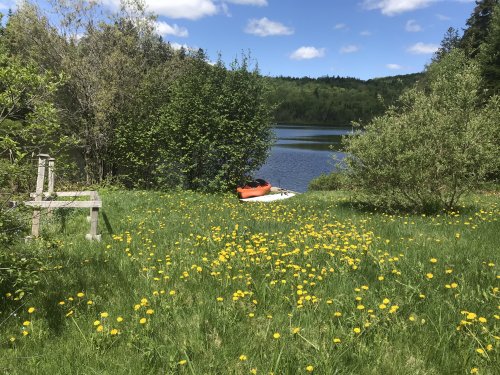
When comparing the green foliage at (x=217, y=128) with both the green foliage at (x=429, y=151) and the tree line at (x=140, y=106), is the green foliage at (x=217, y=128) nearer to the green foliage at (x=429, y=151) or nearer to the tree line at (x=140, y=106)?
the tree line at (x=140, y=106)

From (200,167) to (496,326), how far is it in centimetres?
1643

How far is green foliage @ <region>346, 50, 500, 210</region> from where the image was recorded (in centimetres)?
997

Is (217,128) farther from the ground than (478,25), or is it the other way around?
(478,25)

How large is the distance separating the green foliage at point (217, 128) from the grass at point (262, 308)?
11.8 meters

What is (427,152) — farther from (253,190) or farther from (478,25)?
(478,25)

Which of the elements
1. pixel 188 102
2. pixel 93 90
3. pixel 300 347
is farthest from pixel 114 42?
pixel 300 347

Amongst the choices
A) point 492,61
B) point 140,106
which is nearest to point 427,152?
point 140,106

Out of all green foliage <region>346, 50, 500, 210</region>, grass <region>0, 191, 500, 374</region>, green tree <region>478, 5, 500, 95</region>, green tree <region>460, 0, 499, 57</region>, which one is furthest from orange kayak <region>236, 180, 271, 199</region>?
green tree <region>460, 0, 499, 57</region>

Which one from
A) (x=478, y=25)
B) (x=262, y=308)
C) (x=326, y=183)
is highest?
(x=478, y=25)

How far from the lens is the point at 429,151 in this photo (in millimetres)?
10211

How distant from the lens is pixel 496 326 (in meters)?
3.68

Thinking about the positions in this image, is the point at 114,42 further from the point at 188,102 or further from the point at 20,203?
the point at 20,203

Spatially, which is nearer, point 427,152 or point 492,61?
point 427,152

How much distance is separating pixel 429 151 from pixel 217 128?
10.6 m
